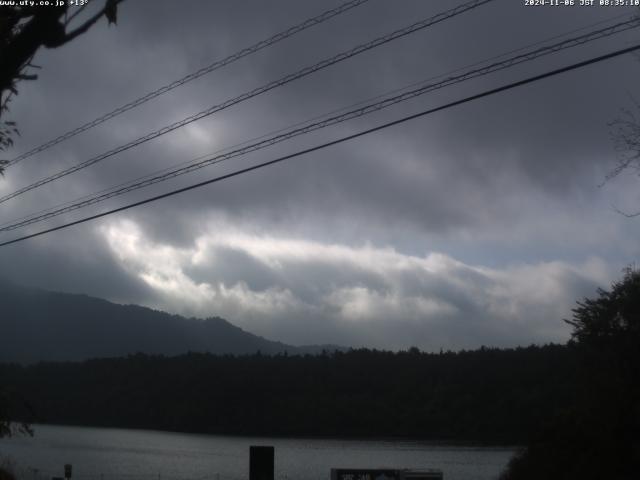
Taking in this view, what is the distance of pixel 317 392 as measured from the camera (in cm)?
12062

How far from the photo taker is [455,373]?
105m

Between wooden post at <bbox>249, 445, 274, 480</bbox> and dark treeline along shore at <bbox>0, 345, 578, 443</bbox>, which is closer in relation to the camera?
wooden post at <bbox>249, 445, 274, 480</bbox>

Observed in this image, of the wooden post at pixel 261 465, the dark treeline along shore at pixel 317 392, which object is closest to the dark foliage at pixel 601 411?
the wooden post at pixel 261 465

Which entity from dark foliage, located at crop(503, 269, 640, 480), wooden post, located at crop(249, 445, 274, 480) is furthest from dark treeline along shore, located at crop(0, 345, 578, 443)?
wooden post, located at crop(249, 445, 274, 480)

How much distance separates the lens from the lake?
209 ft

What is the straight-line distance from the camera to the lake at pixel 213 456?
209ft

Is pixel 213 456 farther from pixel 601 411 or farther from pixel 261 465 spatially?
pixel 261 465

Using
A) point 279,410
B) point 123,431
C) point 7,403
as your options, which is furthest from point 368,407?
point 7,403

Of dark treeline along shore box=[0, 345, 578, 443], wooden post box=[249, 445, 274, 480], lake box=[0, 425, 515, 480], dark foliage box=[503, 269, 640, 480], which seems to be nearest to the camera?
wooden post box=[249, 445, 274, 480]

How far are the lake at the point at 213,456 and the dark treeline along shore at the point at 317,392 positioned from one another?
4589 mm

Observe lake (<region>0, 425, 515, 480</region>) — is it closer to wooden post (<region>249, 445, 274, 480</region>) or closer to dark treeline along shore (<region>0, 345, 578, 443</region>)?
dark treeline along shore (<region>0, 345, 578, 443</region>)

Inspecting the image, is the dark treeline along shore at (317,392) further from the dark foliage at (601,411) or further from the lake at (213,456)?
the dark foliage at (601,411)

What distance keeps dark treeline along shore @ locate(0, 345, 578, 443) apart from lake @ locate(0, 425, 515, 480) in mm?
4589

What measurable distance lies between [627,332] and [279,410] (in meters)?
95.7
